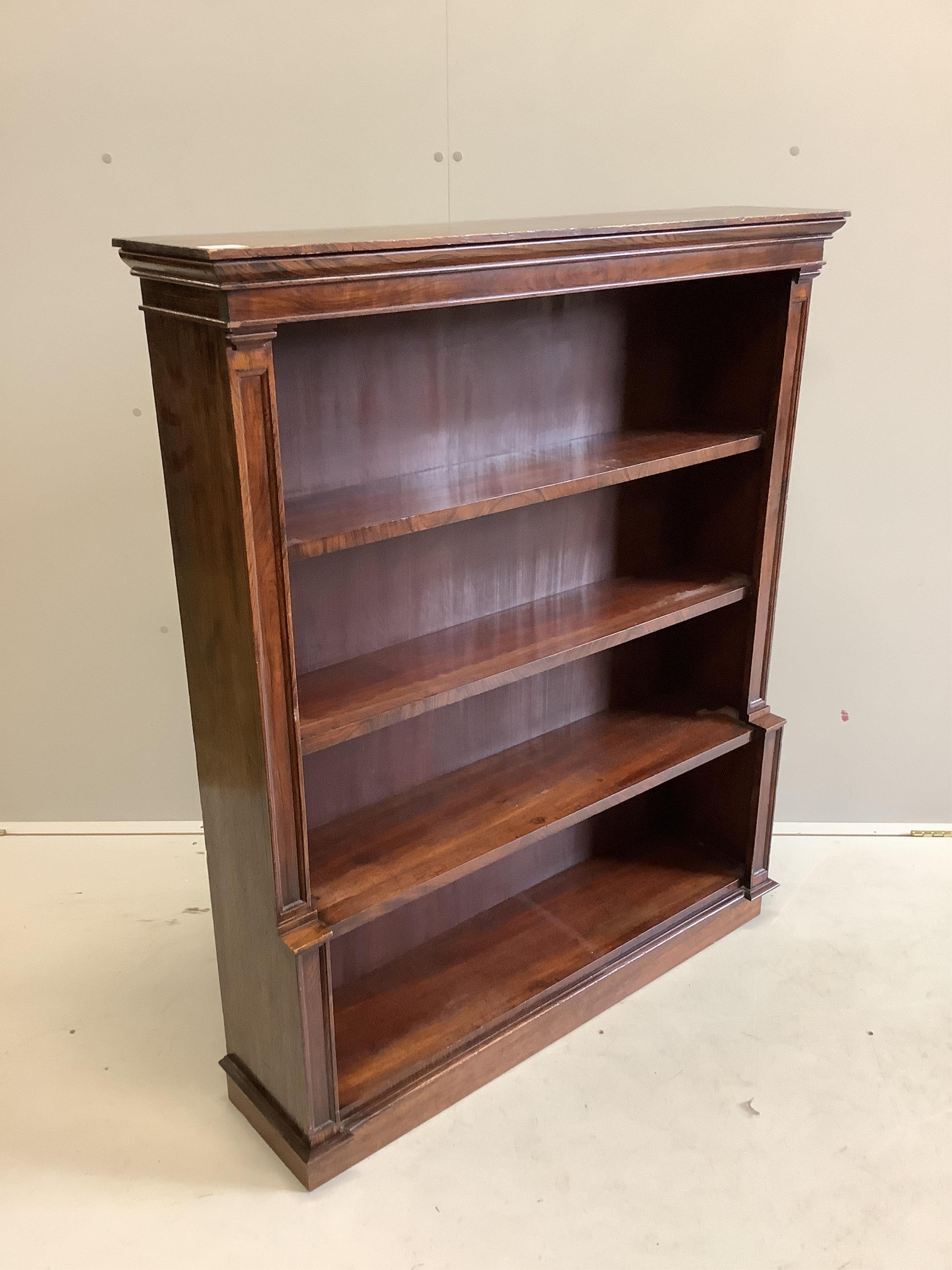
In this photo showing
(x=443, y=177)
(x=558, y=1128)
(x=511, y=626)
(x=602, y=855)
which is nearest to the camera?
(x=558, y=1128)

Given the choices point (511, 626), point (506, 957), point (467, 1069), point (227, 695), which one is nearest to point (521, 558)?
point (511, 626)

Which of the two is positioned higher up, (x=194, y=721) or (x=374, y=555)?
(x=374, y=555)

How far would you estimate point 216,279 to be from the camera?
117 cm

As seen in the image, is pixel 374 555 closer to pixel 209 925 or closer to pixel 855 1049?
pixel 209 925

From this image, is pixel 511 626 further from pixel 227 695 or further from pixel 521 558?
pixel 227 695

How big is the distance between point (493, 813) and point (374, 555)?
500 mm

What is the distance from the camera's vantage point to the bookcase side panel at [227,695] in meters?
1.33

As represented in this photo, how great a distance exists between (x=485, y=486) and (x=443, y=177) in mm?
819

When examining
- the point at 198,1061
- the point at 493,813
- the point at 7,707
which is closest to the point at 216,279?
the point at 493,813

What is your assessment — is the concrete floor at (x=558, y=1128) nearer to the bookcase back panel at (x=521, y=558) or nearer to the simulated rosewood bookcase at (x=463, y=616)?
the simulated rosewood bookcase at (x=463, y=616)

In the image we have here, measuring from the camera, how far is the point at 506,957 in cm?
203

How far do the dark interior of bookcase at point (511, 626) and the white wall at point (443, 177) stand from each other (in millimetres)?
381

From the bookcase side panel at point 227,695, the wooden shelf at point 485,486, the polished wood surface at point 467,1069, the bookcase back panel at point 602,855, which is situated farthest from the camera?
the bookcase back panel at point 602,855

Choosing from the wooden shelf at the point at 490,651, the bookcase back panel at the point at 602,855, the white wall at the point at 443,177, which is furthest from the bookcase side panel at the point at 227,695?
the white wall at the point at 443,177
